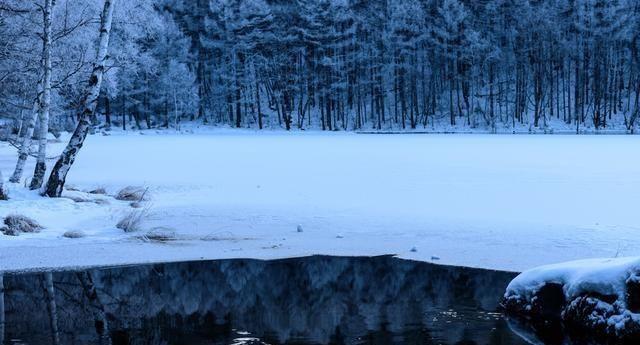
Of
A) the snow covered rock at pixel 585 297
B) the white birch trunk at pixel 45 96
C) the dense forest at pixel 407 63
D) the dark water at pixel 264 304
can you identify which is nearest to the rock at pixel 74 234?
the dark water at pixel 264 304

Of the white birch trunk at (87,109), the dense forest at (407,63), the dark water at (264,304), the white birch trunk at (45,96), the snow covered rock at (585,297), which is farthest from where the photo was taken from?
the dense forest at (407,63)

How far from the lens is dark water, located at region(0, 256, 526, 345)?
6.33m

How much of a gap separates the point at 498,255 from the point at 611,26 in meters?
54.6

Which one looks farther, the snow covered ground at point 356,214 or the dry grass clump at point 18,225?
the dry grass clump at point 18,225

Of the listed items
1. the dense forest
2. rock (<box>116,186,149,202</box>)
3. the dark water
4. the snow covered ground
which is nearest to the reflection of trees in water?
the dark water

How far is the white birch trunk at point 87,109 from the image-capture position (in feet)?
44.6

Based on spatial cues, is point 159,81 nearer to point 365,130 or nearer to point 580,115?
point 365,130

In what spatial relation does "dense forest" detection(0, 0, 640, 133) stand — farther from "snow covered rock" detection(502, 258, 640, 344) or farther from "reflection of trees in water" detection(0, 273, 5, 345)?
"snow covered rock" detection(502, 258, 640, 344)

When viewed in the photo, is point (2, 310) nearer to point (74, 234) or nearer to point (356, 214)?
point (74, 234)

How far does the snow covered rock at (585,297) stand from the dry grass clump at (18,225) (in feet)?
24.6

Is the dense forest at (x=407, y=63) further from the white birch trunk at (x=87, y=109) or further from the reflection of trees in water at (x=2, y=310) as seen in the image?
the reflection of trees in water at (x=2, y=310)

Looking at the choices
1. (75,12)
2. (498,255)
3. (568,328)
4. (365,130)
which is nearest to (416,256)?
(498,255)

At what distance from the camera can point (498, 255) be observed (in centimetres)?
950

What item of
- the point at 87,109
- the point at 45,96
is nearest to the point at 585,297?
the point at 87,109
